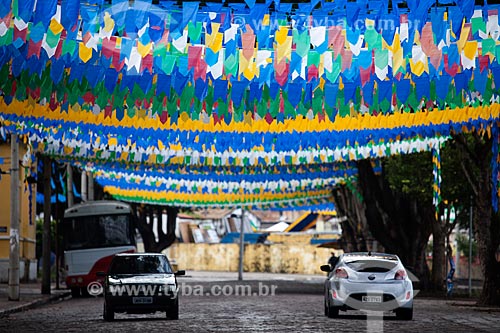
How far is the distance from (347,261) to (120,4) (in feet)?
34.4

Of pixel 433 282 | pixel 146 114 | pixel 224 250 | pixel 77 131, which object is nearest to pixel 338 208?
pixel 433 282

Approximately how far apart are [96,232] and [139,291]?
1798 centimetres

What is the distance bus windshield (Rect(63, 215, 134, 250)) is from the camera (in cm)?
4006

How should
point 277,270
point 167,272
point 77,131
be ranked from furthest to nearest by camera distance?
point 277,270 < point 77,131 < point 167,272

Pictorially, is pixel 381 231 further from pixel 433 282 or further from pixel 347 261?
pixel 347 261

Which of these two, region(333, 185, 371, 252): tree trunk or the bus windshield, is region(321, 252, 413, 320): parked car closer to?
the bus windshield

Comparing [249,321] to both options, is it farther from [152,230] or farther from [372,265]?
[152,230]

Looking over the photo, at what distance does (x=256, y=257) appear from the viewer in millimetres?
93750

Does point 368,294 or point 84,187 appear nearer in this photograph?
point 368,294

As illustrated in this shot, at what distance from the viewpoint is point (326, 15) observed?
1622cm

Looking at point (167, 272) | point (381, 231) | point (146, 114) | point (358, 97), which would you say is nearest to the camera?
point (358, 97)

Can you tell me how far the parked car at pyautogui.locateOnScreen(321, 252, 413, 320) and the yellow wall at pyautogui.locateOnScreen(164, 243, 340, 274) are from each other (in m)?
64.2

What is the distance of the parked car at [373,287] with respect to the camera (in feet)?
75.2

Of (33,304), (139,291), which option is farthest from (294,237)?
(139,291)
